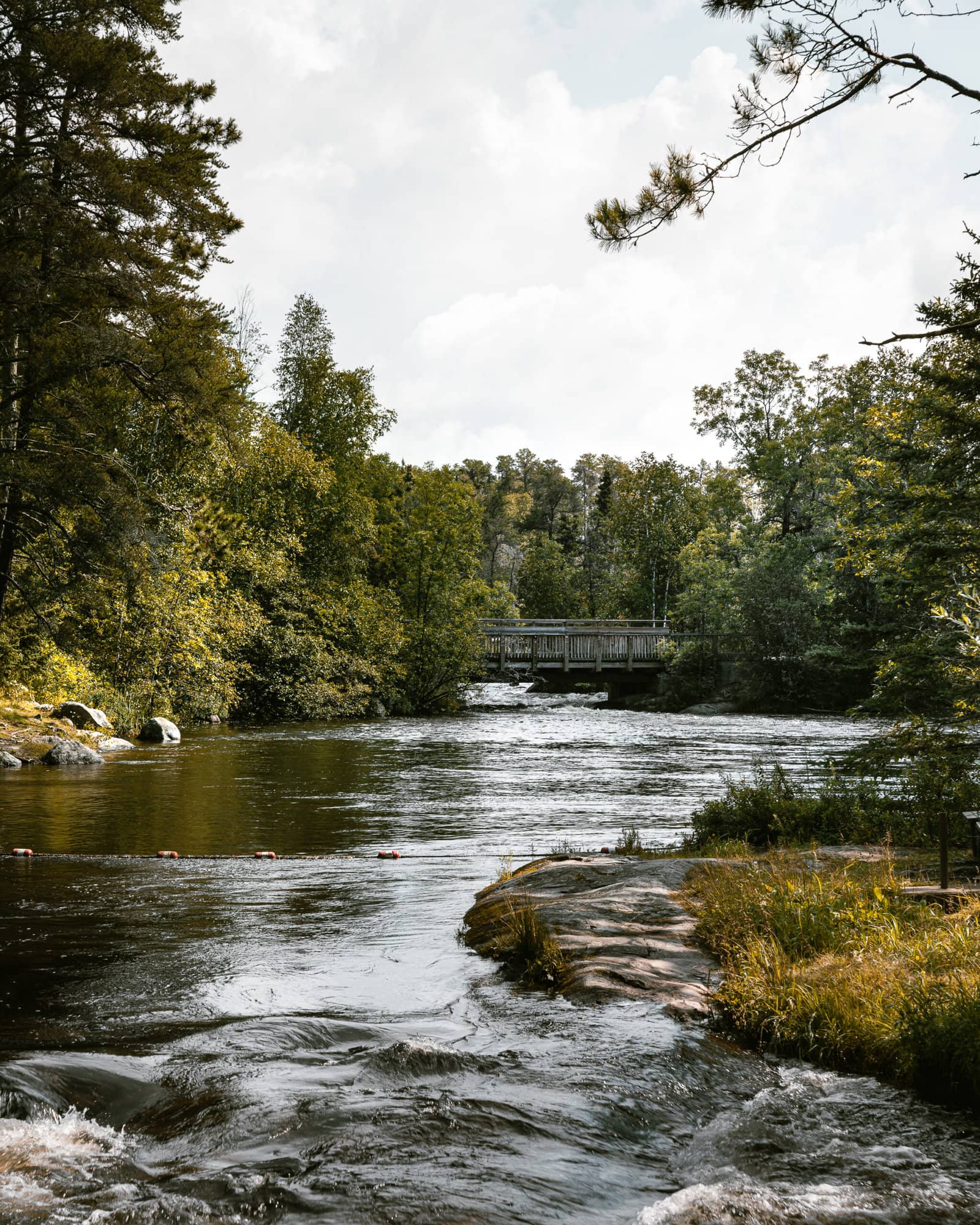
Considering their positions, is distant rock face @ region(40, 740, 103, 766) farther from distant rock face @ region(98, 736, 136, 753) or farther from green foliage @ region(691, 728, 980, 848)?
green foliage @ region(691, 728, 980, 848)

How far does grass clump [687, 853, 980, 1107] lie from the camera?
4.59m

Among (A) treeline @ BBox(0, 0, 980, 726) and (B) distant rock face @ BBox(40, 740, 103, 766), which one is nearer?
(A) treeline @ BBox(0, 0, 980, 726)

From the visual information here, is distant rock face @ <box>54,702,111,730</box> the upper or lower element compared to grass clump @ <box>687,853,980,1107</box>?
upper

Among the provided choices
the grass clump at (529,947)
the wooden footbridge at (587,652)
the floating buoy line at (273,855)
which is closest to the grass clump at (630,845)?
the floating buoy line at (273,855)

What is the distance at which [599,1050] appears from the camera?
500 centimetres

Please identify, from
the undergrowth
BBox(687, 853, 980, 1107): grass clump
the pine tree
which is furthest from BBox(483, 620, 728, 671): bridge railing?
BBox(687, 853, 980, 1107): grass clump

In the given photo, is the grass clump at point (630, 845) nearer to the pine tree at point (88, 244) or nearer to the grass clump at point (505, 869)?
the grass clump at point (505, 869)

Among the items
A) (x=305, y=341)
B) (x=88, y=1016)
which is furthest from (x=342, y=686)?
(x=88, y=1016)

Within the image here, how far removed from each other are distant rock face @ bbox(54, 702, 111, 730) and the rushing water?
12648 mm

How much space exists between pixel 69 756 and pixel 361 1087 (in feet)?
48.6

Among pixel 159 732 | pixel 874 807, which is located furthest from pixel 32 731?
pixel 874 807

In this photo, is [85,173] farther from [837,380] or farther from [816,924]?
[837,380]

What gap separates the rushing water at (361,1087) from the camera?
360 cm

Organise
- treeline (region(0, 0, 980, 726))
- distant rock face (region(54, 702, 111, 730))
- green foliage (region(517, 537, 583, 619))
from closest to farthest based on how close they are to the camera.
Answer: treeline (region(0, 0, 980, 726)) → distant rock face (region(54, 702, 111, 730)) → green foliage (region(517, 537, 583, 619))
